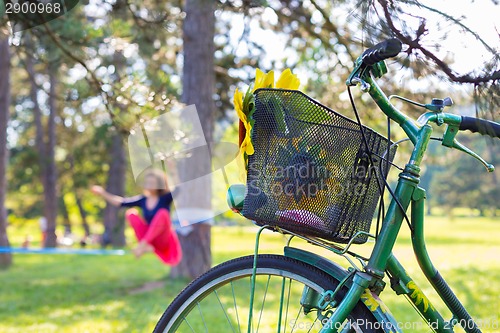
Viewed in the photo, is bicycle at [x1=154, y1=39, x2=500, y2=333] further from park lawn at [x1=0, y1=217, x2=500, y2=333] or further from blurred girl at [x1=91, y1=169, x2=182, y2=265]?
blurred girl at [x1=91, y1=169, x2=182, y2=265]

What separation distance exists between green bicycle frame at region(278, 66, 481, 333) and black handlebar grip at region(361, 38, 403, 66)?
56 millimetres

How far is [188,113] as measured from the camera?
14.5ft

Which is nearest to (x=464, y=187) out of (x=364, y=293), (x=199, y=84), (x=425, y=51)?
(x=199, y=84)

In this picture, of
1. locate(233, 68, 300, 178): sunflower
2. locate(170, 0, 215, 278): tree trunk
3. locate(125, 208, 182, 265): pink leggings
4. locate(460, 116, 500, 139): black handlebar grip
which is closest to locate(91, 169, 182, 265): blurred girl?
locate(125, 208, 182, 265): pink leggings

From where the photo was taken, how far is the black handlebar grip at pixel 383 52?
62.5 inches

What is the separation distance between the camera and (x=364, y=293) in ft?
5.43

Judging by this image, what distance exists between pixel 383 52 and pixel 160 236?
15.5 ft

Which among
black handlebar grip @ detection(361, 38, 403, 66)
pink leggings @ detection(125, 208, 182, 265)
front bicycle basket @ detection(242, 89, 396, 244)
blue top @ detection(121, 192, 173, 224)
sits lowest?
pink leggings @ detection(125, 208, 182, 265)

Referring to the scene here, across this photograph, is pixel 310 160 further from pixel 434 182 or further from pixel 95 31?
pixel 434 182

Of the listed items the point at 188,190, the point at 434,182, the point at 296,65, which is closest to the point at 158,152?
the point at 188,190

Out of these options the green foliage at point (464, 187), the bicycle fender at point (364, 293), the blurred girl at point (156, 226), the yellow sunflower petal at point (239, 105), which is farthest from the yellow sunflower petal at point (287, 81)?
the green foliage at point (464, 187)

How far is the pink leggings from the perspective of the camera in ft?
19.9

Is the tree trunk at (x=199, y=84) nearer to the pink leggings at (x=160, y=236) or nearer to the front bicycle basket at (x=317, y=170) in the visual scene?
the pink leggings at (x=160, y=236)

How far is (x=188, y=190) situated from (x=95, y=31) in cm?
270
